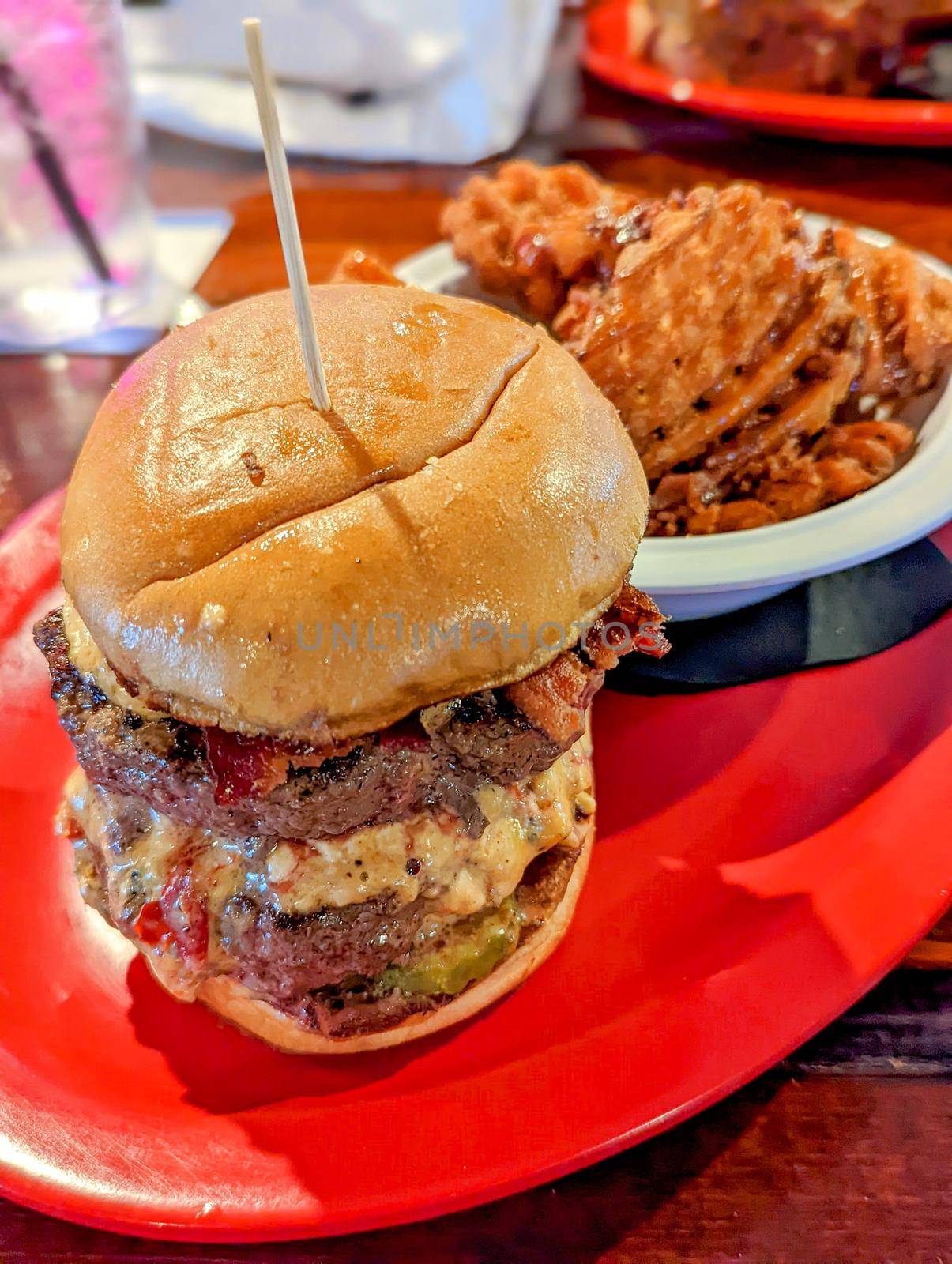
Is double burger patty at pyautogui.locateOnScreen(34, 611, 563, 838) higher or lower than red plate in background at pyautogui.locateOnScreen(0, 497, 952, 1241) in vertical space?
higher

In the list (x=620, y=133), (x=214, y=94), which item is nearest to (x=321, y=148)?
(x=214, y=94)

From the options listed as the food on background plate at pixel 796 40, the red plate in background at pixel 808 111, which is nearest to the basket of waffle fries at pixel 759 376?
the red plate in background at pixel 808 111

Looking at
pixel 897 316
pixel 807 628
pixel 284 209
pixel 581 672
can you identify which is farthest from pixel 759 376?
pixel 284 209

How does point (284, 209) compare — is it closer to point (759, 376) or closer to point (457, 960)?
point (457, 960)

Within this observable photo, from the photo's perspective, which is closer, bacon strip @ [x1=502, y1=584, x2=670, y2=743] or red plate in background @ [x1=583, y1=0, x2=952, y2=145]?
bacon strip @ [x1=502, y1=584, x2=670, y2=743]

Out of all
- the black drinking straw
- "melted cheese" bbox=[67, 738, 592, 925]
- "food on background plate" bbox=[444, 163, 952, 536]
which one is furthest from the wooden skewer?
the black drinking straw

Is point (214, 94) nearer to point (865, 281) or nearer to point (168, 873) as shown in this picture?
point (865, 281)

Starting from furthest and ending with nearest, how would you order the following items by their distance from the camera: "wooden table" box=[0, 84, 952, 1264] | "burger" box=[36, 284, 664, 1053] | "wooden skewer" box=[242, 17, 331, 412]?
"wooden table" box=[0, 84, 952, 1264] < "burger" box=[36, 284, 664, 1053] < "wooden skewer" box=[242, 17, 331, 412]

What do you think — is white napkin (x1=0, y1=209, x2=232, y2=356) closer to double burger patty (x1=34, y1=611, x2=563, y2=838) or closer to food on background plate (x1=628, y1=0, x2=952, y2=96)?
double burger patty (x1=34, y1=611, x2=563, y2=838)

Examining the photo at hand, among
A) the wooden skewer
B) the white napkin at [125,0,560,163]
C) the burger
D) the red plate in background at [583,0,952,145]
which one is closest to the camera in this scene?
the wooden skewer
